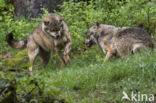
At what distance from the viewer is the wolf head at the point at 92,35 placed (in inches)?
421

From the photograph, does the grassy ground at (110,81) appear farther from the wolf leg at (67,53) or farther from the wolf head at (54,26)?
the wolf head at (54,26)

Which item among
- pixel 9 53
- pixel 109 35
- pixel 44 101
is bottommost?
pixel 9 53

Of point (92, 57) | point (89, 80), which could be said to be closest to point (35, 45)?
point (92, 57)

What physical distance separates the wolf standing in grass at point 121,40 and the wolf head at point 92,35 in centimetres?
4

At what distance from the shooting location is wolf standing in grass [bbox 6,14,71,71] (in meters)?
9.87

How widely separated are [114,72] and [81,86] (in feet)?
2.56

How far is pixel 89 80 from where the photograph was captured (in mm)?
6297

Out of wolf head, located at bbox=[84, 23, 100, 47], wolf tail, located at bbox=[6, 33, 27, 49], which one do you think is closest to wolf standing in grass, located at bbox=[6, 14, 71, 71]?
wolf tail, located at bbox=[6, 33, 27, 49]

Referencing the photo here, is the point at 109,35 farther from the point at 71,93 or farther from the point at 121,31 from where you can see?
the point at 71,93

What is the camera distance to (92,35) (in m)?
10.8

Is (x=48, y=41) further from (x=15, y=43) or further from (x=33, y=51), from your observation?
(x=15, y=43)

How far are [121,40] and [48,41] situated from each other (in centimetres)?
267

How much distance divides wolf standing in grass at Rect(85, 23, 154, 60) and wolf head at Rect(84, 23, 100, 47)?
0.13 ft
